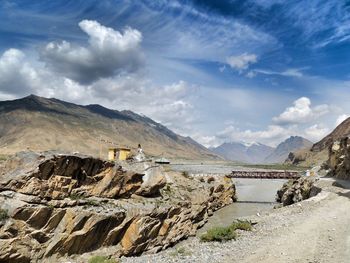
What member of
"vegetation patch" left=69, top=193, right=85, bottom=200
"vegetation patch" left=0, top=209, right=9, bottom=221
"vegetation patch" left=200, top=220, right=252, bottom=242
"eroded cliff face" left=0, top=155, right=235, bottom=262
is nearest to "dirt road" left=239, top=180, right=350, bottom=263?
"vegetation patch" left=200, top=220, right=252, bottom=242

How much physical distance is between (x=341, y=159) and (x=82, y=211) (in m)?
36.1

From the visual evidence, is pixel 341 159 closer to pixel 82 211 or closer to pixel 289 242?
pixel 289 242

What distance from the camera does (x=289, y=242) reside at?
821 inches

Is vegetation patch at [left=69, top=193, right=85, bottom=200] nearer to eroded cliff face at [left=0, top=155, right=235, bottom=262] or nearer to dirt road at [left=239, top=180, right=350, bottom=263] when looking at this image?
eroded cliff face at [left=0, top=155, right=235, bottom=262]

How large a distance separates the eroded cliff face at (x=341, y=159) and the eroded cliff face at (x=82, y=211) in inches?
828

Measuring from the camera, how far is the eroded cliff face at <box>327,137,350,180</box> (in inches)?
1879

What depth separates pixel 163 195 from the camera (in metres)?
43.4

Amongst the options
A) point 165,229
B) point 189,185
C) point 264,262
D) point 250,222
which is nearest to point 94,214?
point 165,229

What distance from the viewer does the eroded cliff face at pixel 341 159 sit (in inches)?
1879

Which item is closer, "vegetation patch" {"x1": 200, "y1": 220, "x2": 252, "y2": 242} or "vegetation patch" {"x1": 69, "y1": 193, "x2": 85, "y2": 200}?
"vegetation patch" {"x1": 200, "y1": 220, "x2": 252, "y2": 242}

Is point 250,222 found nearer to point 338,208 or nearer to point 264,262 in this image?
point 338,208

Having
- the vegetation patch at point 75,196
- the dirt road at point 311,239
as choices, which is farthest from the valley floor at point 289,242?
the vegetation patch at point 75,196

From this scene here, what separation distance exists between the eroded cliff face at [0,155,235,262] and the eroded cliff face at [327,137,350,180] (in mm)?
21029

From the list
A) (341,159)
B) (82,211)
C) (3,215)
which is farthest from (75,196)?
(341,159)
